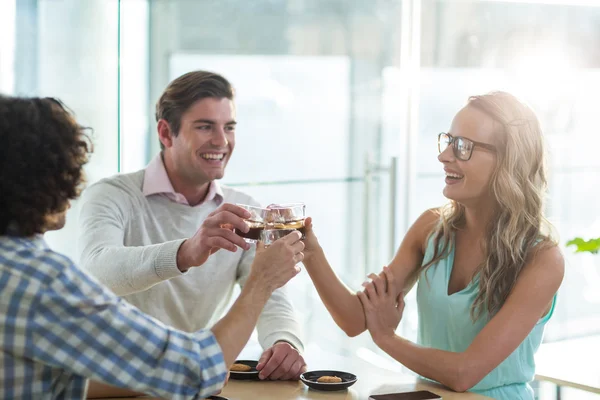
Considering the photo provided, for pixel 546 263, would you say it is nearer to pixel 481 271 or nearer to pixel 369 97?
pixel 481 271

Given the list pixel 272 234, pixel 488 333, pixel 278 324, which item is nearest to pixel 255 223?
pixel 272 234

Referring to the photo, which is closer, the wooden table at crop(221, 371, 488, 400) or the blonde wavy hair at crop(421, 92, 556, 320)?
the wooden table at crop(221, 371, 488, 400)

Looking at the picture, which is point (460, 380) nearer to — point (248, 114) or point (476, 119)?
point (476, 119)

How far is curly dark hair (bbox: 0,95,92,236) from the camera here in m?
1.43

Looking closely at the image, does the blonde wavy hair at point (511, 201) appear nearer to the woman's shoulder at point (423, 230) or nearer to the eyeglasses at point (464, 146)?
the eyeglasses at point (464, 146)

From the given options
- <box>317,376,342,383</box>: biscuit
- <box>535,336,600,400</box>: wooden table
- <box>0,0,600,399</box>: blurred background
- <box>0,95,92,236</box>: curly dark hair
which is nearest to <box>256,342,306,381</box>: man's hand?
<box>317,376,342,383</box>: biscuit

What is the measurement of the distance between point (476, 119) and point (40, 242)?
1.45 meters

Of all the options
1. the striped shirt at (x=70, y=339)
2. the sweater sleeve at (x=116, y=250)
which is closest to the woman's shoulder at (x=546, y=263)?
the sweater sleeve at (x=116, y=250)

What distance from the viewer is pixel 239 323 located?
167 centimetres

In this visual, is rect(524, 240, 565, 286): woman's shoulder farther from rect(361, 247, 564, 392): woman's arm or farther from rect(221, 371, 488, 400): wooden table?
rect(221, 371, 488, 400): wooden table

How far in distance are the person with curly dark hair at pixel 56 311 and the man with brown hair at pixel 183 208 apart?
0.99 m

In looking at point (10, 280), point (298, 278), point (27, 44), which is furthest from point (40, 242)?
point (298, 278)

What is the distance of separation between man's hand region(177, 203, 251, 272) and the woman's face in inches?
27.5

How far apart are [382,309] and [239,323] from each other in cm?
79
